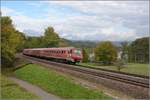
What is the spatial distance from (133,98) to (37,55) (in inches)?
1982

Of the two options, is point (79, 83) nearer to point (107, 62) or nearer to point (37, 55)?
point (37, 55)

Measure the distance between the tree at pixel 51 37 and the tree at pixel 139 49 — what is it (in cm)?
2473

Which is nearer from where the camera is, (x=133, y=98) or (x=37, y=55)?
(x=133, y=98)

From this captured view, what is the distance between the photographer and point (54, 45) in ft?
311

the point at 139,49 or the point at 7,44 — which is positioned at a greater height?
the point at 7,44

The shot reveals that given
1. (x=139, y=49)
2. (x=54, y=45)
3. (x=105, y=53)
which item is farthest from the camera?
(x=139, y=49)

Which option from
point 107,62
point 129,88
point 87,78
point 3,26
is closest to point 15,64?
point 3,26

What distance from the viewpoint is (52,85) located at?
31984mm

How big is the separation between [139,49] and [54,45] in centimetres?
3725

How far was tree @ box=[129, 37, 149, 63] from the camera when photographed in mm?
108188

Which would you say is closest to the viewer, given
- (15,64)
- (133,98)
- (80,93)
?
(133,98)

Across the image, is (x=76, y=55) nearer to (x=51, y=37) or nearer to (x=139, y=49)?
(x=51, y=37)

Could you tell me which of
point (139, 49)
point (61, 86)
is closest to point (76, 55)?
point (61, 86)

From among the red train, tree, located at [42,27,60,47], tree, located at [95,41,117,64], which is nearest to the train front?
the red train
